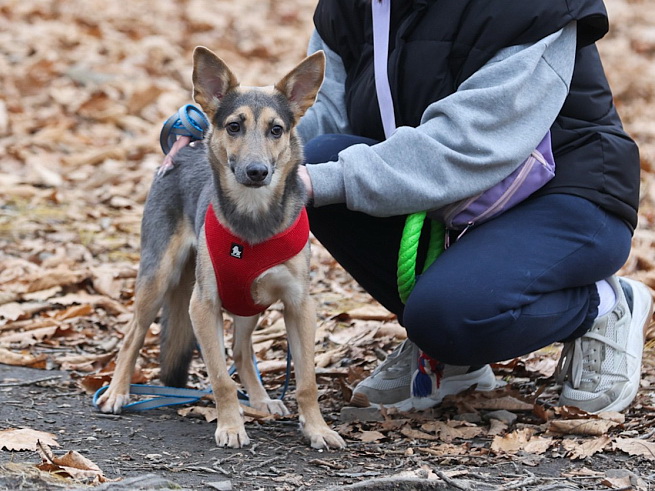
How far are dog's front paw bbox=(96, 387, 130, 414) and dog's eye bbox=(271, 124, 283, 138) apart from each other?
1.32 meters

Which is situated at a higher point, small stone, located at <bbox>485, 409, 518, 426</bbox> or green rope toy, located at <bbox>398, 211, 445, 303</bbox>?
green rope toy, located at <bbox>398, 211, 445, 303</bbox>

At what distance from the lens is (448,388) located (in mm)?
3881

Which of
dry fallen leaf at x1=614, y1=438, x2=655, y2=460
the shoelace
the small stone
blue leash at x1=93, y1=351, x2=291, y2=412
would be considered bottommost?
blue leash at x1=93, y1=351, x2=291, y2=412

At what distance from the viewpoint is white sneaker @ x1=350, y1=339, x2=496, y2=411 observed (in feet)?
12.6

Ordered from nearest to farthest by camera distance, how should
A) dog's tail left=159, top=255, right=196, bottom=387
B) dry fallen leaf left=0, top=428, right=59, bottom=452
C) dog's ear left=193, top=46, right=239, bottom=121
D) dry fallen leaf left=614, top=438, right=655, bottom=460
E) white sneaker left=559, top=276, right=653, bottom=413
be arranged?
dry fallen leaf left=0, top=428, right=59, bottom=452 < dry fallen leaf left=614, top=438, right=655, bottom=460 < dog's ear left=193, top=46, right=239, bottom=121 < white sneaker left=559, top=276, right=653, bottom=413 < dog's tail left=159, top=255, right=196, bottom=387

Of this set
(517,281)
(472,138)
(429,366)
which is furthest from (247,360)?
(472,138)

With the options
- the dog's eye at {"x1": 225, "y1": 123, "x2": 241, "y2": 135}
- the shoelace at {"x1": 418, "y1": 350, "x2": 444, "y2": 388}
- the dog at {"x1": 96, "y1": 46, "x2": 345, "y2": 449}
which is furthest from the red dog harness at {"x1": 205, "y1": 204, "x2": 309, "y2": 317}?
the shoelace at {"x1": 418, "y1": 350, "x2": 444, "y2": 388}

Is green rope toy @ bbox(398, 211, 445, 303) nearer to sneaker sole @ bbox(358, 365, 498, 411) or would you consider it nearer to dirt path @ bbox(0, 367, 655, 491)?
sneaker sole @ bbox(358, 365, 498, 411)

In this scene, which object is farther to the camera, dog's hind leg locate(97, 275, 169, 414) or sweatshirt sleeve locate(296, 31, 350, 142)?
sweatshirt sleeve locate(296, 31, 350, 142)

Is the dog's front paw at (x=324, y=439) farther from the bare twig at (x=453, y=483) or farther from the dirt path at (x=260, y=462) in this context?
the bare twig at (x=453, y=483)

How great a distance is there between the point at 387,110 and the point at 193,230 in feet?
3.30

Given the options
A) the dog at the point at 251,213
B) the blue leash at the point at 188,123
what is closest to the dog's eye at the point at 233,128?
the dog at the point at 251,213

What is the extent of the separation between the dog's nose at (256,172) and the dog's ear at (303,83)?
0.44m

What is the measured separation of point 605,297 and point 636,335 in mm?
214
